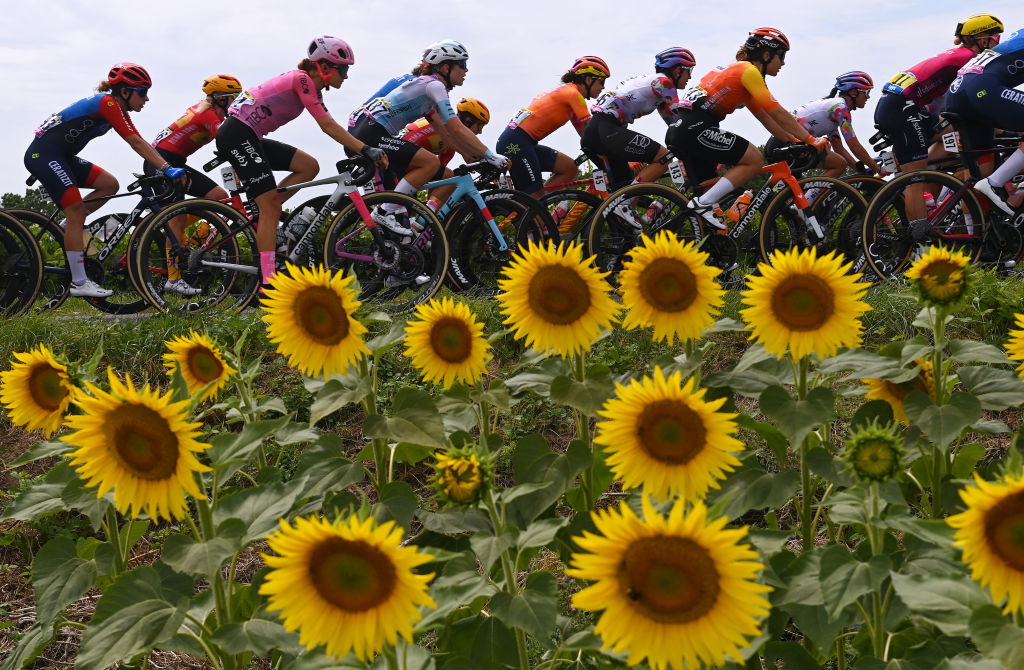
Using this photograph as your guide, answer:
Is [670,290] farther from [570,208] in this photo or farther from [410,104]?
[570,208]

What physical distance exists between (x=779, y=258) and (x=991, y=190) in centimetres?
727

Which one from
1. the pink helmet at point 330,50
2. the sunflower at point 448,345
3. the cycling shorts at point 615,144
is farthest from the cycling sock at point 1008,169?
the sunflower at point 448,345

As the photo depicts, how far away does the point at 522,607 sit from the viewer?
1.65 meters

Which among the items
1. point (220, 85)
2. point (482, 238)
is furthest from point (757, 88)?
point (220, 85)

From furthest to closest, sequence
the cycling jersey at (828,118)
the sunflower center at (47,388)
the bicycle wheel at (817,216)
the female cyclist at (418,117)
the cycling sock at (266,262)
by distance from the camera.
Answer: the cycling jersey at (828,118) → the bicycle wheel at (817,216) → the female cyclist at (418,117) → the cycling sock at (266,262) → the sunflower center at (47,388)

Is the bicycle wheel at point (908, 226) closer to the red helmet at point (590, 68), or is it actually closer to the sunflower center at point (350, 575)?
the red helmet at point (590, 68)

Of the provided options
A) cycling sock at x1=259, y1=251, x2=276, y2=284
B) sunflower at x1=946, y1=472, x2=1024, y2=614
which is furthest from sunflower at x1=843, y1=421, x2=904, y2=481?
cycling sock at x1=259, y1=251, x2=276, y2=284

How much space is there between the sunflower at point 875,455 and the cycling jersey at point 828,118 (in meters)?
9.90

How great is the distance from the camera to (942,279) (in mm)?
1984

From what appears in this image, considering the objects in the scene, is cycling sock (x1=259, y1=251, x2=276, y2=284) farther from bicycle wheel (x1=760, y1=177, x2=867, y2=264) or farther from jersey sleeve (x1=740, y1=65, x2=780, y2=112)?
jersey sleeve (x1=740, y1=65, x2=780, y2=112)

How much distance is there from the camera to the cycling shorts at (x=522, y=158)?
30.2 feet

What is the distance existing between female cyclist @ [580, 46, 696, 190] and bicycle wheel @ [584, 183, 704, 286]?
2.14ft

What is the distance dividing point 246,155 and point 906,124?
7.19 meters

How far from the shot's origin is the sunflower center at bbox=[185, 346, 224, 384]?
2418mm
